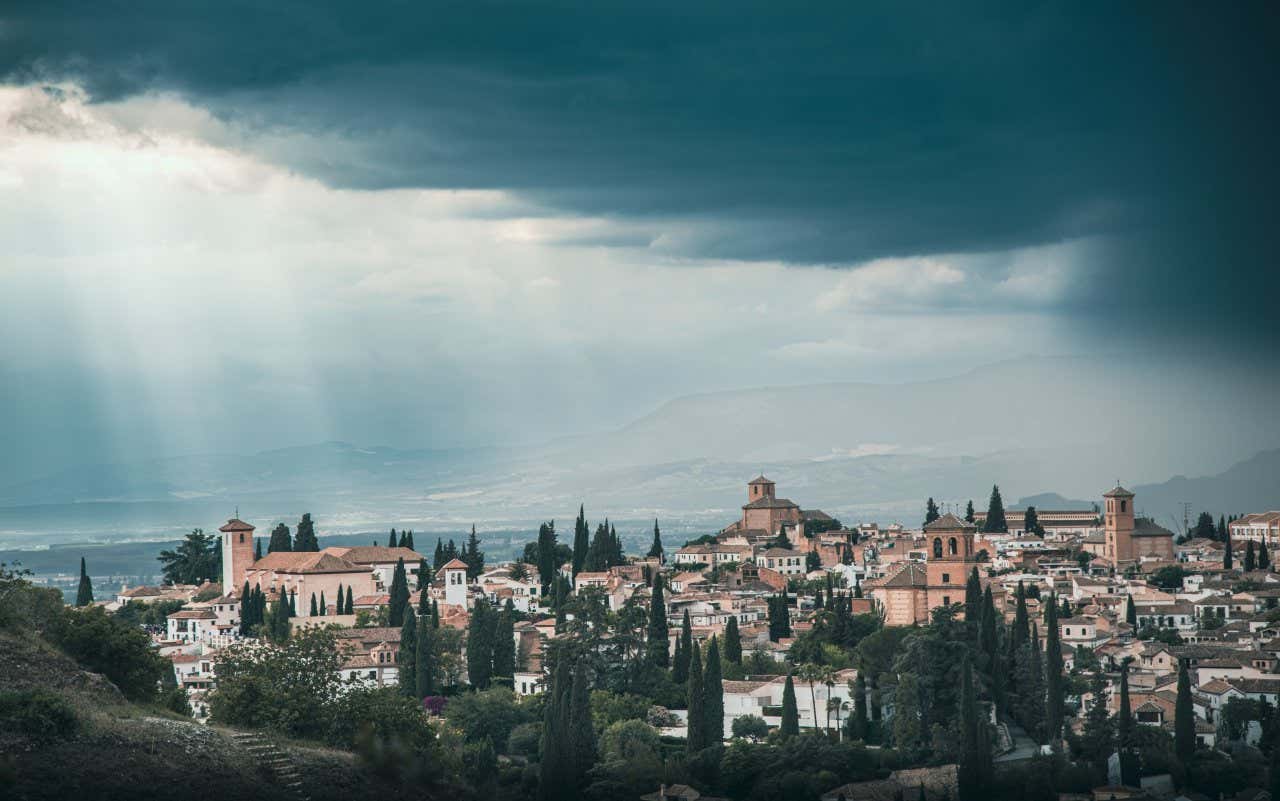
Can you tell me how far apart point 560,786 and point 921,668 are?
12.3 m

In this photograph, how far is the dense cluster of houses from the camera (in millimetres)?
59406

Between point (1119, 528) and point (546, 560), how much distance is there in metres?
27.0

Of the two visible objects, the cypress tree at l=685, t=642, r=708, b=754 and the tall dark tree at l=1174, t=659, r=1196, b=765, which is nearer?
the cypress tree at l=685, t=642, r=708, b=754

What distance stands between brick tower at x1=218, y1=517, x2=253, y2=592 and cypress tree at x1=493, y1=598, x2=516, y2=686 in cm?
2655

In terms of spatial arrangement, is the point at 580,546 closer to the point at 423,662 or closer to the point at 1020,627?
the point at 423,662

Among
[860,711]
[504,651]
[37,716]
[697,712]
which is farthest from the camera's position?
[504,651]

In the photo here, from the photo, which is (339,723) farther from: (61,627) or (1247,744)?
(1247,744)

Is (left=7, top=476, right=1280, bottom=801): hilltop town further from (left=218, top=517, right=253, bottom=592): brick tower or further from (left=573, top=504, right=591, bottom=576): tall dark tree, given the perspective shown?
(left=573, top=504, right=591, bottom=576): tall dark tree

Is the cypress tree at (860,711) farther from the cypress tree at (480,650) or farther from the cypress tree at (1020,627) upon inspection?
the cypress tree at (480,650)

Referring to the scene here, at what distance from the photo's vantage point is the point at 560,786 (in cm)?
4462

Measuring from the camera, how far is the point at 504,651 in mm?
61375

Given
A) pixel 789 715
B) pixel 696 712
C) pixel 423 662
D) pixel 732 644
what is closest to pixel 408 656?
pixel 423 662

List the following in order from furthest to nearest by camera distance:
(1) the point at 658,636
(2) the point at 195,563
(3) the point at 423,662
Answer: (2) the point at 195,563 → (1) the point at 658,636 → (3) the point at 423,662

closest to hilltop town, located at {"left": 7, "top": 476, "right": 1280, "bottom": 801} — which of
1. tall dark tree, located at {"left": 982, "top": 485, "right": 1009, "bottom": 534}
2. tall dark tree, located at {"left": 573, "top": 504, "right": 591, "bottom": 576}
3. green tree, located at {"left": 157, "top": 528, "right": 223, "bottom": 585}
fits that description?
tall dark tree, located at {"left": 573, "top": 504, "right": 591, "bottom": 576}
